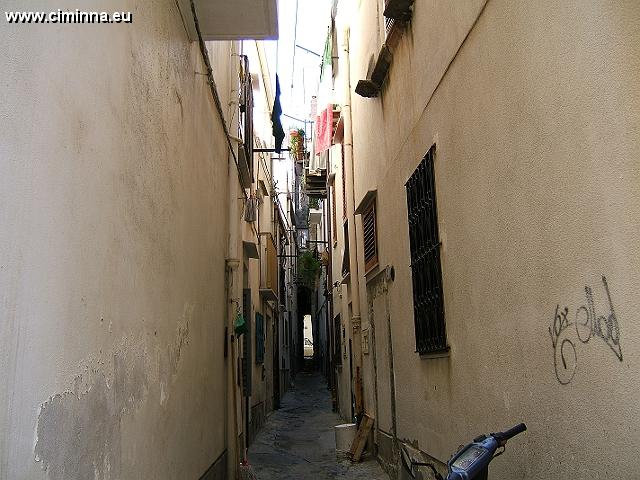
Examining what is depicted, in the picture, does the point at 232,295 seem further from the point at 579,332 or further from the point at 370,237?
the point at 579,332

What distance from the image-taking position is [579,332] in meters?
3.00

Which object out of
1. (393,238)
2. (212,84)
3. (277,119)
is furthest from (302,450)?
(212,84)

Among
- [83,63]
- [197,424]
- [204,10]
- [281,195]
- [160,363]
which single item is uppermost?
[281,195]

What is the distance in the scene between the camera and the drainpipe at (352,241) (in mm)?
10719

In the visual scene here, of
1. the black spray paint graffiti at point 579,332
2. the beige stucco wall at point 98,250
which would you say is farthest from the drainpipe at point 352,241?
the black spray paint graffiti at point 579,332

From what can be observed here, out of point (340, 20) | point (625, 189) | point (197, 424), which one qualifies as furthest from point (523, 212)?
point (340, 20)

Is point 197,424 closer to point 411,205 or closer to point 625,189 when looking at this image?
point 411,205

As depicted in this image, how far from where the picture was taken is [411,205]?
6.50 metres

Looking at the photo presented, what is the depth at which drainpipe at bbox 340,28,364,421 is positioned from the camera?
1072 centimetres

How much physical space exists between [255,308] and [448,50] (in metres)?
9.84

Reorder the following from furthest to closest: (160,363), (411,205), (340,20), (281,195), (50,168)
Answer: (281,195) < (340,20) < (411,205) < (160,363) < (50,168)

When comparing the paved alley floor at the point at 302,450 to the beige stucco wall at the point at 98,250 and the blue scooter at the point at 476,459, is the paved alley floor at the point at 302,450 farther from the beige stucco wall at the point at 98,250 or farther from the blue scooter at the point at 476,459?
the blue scooter at the point at 476,459

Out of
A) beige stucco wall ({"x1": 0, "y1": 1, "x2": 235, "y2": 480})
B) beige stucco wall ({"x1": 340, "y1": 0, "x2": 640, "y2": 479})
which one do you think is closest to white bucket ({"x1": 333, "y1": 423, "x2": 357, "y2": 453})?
beige stucco wall ({"x1": 340, "y1": 0, "x2": 640, "y2": 479})

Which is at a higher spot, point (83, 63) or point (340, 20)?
point (340, 20)
